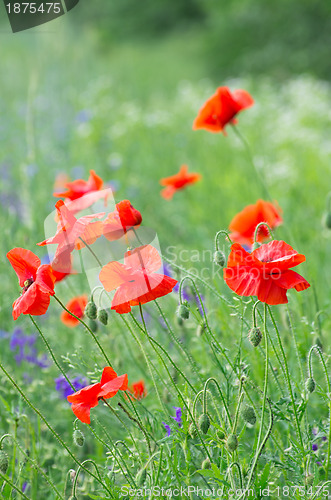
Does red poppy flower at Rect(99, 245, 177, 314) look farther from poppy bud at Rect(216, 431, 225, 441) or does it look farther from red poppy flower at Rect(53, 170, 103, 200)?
red poppy flower at Rect(53, 170, 103, 200)

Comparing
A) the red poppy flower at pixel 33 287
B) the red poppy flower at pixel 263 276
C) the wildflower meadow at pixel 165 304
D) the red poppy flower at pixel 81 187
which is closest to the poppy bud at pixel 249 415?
the wildflower meadow at pixel 165 304

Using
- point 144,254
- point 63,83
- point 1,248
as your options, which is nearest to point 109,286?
point 144,254

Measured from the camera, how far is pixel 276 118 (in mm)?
6410

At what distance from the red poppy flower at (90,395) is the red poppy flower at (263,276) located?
294 mm

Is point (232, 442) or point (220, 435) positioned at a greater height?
point (232, 442)

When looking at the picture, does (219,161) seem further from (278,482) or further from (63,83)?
(278,482)

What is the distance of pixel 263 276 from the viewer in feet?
3.55

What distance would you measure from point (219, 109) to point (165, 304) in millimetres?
734

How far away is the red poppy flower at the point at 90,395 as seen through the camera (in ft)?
3.74

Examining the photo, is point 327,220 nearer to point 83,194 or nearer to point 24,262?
point 83,194

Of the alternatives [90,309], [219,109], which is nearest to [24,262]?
[90,309]

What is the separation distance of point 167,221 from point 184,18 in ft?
55.9

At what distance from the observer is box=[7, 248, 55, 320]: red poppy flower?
1.12 meters

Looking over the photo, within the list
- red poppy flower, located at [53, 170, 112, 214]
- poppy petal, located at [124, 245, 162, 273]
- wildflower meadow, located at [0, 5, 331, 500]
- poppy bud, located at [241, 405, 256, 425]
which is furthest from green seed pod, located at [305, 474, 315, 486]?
red poppy flower, located at [53, 170, 112, 214]
